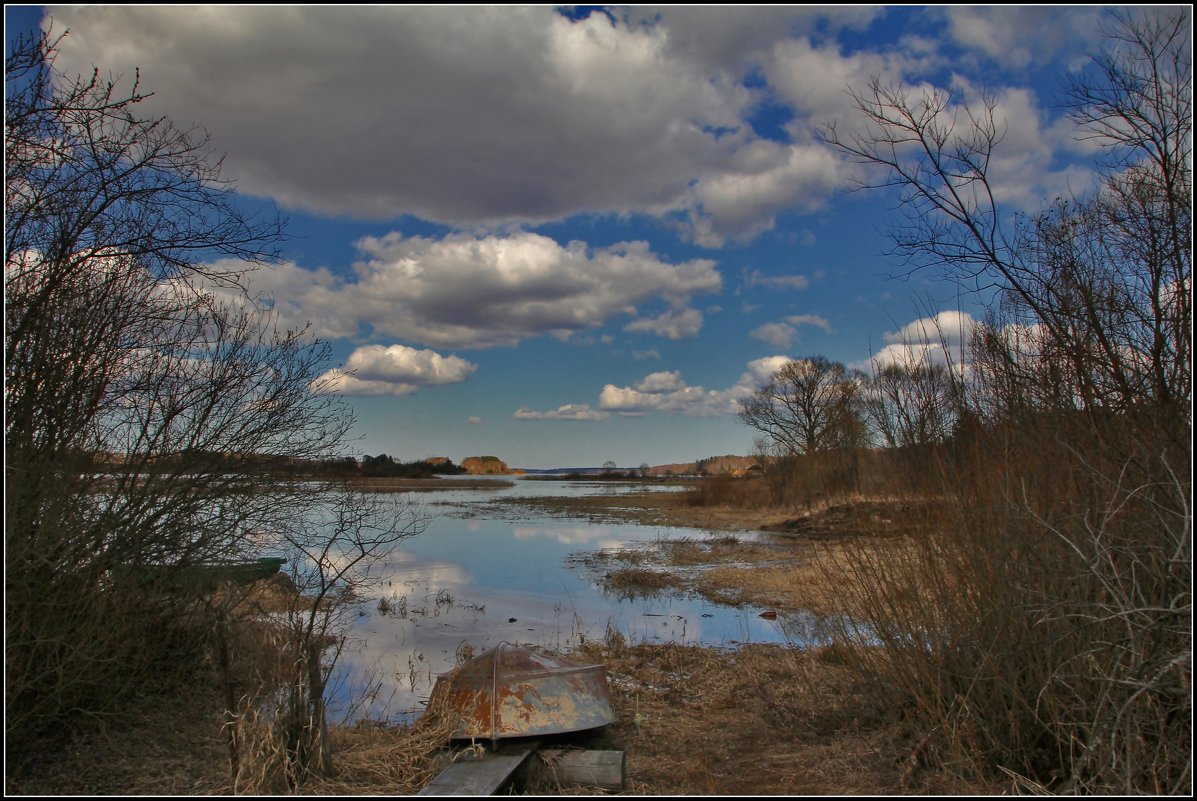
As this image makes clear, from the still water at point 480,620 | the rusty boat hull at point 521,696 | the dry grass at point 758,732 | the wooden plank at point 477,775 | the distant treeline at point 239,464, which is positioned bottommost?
the still water at point 480,620

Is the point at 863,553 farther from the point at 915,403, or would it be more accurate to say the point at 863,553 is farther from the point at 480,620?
the point at 480,620

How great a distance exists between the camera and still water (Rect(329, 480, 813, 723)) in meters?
8.37

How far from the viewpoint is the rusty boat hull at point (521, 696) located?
532 centimetres

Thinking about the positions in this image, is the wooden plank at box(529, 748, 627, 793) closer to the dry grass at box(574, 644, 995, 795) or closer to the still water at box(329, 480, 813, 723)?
the dry grass at box(574, 644, 995, 795)

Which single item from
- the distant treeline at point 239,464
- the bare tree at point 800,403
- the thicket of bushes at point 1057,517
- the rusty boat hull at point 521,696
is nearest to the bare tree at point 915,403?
the thicket of bushes at point 1057,517

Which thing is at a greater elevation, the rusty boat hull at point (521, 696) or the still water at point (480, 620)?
the rusty boat hull at point (521, 696)

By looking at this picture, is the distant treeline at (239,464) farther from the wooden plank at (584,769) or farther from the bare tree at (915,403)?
the bare tree at (915,403)

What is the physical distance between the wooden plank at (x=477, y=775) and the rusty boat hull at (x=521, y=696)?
20 cm

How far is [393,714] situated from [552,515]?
91.5 ft

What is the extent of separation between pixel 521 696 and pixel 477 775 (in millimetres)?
846

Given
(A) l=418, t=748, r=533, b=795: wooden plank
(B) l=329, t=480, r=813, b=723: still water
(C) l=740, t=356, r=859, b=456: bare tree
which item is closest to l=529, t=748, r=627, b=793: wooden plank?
(A) l=418, t=748, r=533, b=795: wooden plank

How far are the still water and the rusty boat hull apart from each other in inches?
66.7

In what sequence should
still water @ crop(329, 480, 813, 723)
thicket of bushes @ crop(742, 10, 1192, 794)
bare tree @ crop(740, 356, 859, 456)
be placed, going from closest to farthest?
thicket of bushes @ crop(742, 10, 1192, 794) → still water @ crop(329, 480, 813, 723) → bare tree @ crop(740, 356, 859, 456)

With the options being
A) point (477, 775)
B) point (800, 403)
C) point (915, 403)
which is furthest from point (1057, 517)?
point (800, 403)
